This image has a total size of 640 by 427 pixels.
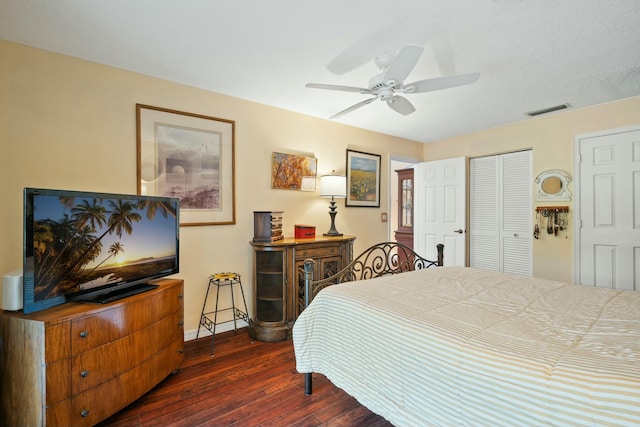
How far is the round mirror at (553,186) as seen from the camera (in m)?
3.42

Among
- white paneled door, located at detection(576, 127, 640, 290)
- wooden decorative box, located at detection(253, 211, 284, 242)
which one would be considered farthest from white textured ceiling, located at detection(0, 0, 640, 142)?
wooden decorative box, located at detection(253, 211, 284, 242)

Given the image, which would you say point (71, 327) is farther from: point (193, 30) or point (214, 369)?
point (193, 30)

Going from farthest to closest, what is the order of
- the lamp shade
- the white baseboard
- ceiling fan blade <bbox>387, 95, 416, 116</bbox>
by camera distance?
the lamp shade < the white baseboard < ceiling fan blade <bbox>387, 95, 416, 116</bbox>

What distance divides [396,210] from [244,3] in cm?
487

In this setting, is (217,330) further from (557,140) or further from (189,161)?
(557,140)

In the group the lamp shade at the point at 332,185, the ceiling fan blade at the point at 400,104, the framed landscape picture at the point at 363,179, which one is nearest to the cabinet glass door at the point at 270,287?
the lamp shade at the point at 332,185

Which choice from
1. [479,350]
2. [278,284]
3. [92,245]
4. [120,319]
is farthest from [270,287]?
[479,350]

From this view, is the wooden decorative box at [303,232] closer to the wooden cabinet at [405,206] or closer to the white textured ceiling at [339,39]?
the white textured ceiling at [339,39]

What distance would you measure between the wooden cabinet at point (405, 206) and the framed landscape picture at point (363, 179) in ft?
5.28

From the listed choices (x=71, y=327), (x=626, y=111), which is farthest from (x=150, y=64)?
(x=626, y=111)

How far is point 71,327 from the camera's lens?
4.88 ft

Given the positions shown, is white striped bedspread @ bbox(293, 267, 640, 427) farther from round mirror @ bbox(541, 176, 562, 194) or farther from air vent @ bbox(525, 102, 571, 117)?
air vent @ bbox(525, 102, 571, 117)

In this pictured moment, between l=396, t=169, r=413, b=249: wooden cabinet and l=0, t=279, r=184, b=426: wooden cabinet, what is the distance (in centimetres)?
465

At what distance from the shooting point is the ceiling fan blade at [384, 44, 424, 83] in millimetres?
1604
